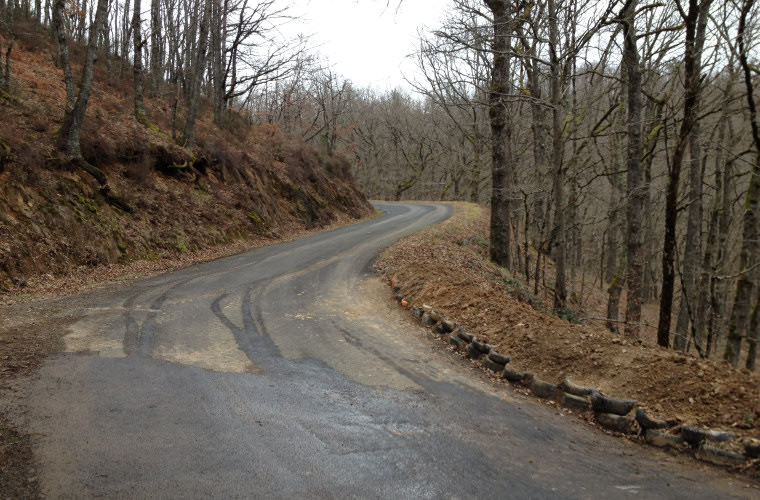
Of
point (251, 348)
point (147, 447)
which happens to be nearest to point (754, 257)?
point (251, 348)

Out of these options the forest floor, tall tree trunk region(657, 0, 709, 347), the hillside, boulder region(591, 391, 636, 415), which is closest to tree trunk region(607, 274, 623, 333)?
the forest floor

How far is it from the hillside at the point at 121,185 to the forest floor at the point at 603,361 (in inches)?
340

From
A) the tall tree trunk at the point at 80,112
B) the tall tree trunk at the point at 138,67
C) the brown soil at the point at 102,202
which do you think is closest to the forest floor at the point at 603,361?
the brown soil at the point at 102,202

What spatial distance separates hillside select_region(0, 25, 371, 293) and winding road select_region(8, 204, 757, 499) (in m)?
4.58

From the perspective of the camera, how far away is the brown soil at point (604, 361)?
460 cm

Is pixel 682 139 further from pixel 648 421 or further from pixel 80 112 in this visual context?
pixel 80 112

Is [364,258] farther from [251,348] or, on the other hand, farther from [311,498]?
[311,498]

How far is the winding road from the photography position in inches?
Result: 142

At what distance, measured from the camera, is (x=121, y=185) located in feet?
48.7

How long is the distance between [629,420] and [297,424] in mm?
3472

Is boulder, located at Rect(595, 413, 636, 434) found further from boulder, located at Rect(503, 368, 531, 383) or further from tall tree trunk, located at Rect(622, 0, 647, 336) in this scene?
tall tree trunk, located at Rect(622, 0, 647, 336)

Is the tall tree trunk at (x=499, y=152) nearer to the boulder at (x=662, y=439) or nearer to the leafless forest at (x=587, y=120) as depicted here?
the leafless forest at (x=587, y=120)

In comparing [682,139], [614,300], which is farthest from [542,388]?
[614,300]

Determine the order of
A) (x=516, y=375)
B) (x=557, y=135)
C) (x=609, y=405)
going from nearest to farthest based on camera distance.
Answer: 1. (x=609, y=405)
2. (x=516, y=375)
3. (x=557, y=135)
